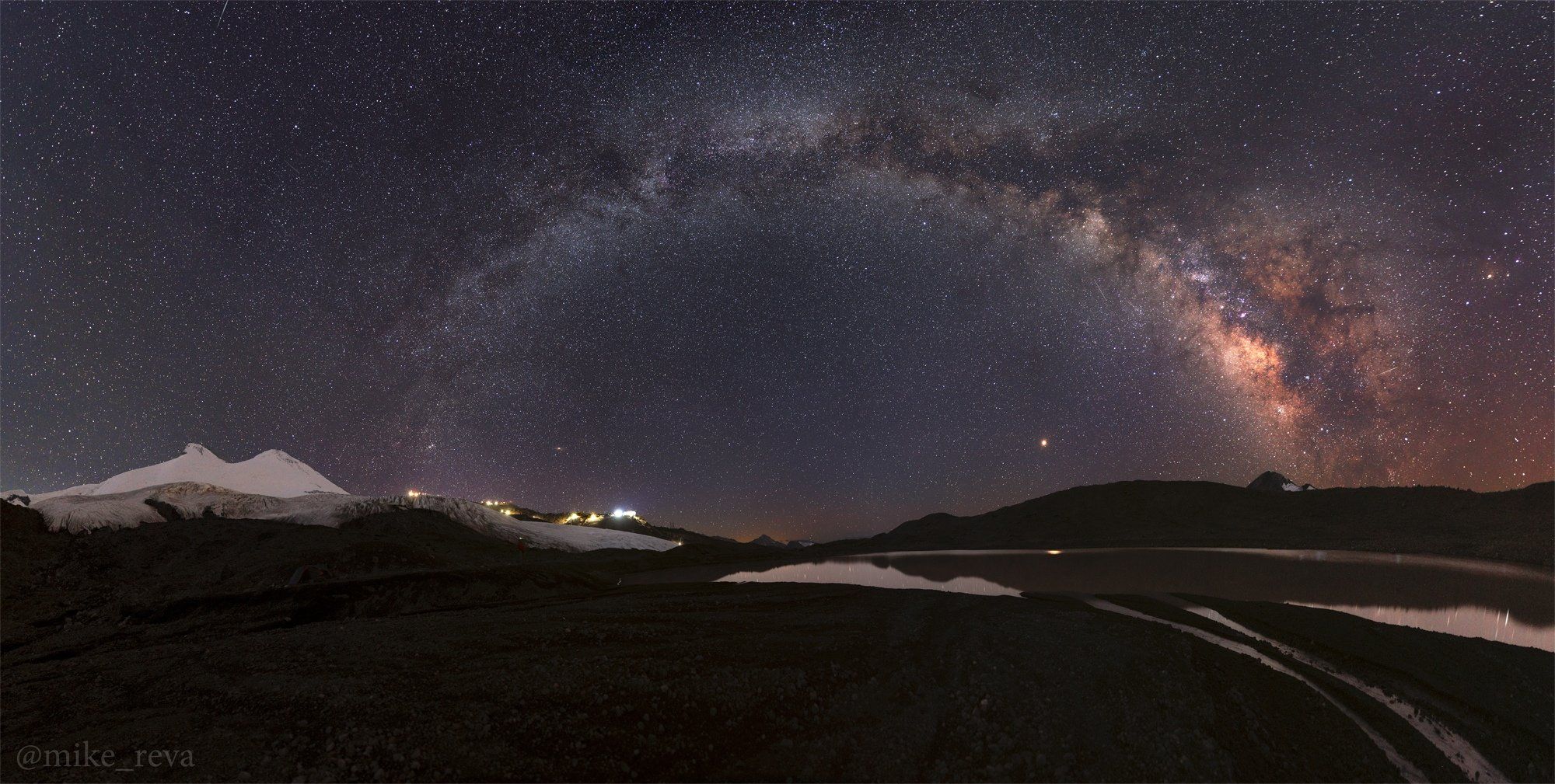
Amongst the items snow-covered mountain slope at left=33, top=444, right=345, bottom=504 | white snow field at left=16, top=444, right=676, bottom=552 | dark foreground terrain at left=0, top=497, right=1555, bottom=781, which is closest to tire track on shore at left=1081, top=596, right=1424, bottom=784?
dark foreground terrain at left=0, top=497, right=1555, bottom=781

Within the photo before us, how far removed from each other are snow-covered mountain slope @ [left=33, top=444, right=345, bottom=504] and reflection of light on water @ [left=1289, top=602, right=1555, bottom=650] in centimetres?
13236

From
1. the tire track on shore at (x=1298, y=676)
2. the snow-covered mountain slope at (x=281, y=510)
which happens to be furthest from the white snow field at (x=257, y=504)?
the tire track on shore at (x=1298, y=676)

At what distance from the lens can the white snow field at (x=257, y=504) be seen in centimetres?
4862

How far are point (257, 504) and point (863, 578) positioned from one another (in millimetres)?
65670

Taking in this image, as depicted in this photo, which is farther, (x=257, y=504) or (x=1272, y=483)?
(x=1272, y=483)

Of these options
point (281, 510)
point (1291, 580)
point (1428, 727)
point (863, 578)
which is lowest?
point (863, 578)

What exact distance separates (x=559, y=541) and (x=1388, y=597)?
279ft

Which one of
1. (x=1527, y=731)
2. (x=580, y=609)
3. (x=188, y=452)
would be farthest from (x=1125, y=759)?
(x=188, y=452)

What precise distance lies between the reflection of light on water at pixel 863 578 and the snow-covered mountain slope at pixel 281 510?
35587 millimetres

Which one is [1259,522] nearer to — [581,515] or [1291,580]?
[1291,580]

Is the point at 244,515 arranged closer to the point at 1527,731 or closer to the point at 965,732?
the point at 965,732

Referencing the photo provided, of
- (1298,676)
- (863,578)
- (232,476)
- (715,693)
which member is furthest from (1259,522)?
(232,476)

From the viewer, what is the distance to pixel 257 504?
211 ft

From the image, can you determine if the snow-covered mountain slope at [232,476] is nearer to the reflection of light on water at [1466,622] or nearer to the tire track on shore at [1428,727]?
the tire track on shore at [1428,727]
